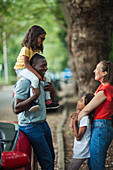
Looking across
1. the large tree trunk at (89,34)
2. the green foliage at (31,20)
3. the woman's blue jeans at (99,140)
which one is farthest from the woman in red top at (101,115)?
the green foliage at (31,20)

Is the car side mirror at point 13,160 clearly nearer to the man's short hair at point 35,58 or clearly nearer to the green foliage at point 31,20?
the man's short hair at point 35,58

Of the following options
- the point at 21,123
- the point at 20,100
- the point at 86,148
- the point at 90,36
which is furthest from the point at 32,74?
the point at 90,36

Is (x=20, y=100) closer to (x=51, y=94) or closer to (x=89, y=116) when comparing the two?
(x=51, y=94)

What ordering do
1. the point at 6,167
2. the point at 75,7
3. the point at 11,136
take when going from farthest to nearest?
the point at 75,7
the point at 11,136
the point at 6,167

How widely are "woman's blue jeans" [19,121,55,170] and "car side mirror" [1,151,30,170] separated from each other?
2.40 ft

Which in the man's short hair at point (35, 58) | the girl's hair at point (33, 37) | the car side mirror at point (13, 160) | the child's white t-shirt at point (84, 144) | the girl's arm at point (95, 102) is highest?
the girl's hair at point (33, 37)

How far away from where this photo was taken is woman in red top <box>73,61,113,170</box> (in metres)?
3.10

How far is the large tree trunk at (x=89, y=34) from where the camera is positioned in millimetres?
6586

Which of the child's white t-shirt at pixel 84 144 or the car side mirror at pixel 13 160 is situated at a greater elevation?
the car side mirror at pixel 13 160

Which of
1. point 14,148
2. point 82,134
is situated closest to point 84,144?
point 82,134

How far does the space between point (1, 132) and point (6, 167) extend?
2.18ft

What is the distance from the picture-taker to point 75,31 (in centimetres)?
709

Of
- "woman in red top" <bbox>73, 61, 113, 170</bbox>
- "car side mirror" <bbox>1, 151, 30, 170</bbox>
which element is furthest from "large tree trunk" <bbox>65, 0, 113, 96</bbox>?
"car side mirror" <bbox>1, 151, 30, 170</bbox>

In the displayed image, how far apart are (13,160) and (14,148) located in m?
0.38
